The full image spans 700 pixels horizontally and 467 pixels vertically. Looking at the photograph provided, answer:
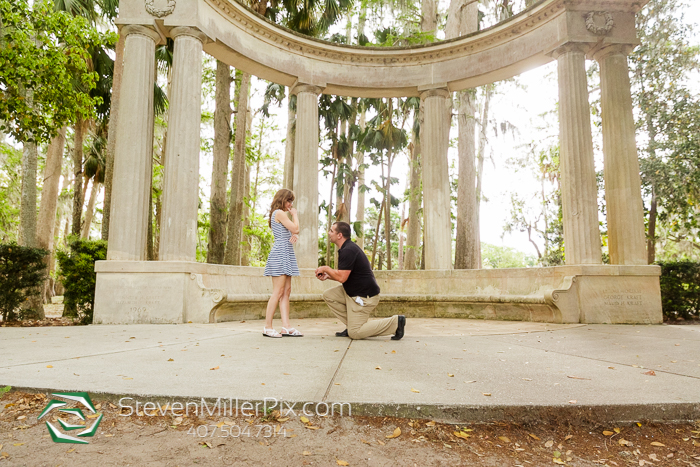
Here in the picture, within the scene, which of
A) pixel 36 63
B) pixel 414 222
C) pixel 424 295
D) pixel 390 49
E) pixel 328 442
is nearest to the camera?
pixel 328 442

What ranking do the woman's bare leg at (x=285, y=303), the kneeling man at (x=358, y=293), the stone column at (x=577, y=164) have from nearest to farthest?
the kneeling man at (x=358, y=293), the woman's bare leg at (x=285, y=303), the stone column at (x=577, y=164)

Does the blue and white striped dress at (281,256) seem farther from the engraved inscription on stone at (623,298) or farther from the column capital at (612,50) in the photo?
the column capital at (612,50)

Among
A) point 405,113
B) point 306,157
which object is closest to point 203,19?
point 306,157

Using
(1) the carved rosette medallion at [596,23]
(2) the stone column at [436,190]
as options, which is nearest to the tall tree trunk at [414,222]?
(2) the stone column at [436,190]

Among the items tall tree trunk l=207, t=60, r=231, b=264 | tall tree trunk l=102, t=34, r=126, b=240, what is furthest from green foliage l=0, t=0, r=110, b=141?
tall tree trunk l=207, t=60, r=231, b=264

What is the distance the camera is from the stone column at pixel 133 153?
28.7ft

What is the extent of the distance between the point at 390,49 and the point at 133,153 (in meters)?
7.61

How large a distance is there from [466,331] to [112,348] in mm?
5506

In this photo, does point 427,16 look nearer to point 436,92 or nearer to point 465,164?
point 465,164

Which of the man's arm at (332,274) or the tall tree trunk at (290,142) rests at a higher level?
the tall tree trunk at (290,142)

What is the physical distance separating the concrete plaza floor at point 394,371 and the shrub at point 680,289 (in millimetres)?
3847

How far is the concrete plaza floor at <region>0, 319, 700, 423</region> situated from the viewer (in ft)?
9.67

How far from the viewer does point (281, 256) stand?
20.7 ft

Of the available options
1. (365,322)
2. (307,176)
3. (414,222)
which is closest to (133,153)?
(307,176)
